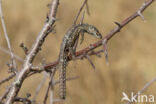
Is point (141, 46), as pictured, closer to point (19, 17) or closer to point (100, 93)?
point (100, 93)

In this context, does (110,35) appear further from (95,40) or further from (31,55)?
(95,40)

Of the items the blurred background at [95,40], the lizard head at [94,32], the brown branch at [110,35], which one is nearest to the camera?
the brown branch at [110,35]

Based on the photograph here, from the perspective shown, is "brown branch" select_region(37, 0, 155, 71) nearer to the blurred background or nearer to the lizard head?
the lizard head

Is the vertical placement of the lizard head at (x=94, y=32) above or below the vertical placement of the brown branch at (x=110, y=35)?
above

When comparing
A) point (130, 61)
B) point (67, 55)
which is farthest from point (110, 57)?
point (67, 55)

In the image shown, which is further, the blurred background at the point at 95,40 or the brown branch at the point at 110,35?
the blurred background at the point at 95,40

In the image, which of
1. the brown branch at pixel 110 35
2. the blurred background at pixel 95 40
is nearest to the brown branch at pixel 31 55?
the brown branch at pixel 110 35

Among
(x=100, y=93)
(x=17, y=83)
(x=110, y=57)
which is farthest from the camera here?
(x=110, y=57)

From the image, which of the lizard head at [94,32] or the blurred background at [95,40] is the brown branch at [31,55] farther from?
the blurred background at [95,40]

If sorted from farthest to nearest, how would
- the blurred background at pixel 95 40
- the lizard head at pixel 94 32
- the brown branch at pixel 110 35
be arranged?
the blurred background at pixel 95 40 → the lizard head at pixel 94 32 → the brown branch at pixel 110 35
